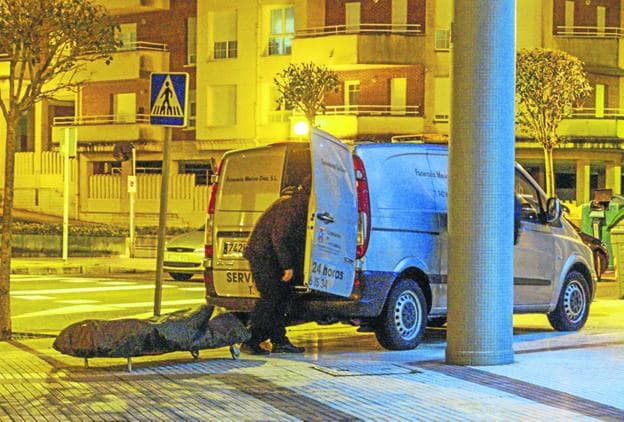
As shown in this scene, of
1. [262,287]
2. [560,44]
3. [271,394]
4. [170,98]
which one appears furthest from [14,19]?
[560,44]

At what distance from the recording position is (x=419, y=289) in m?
12.7

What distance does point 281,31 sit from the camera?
48.2 metres

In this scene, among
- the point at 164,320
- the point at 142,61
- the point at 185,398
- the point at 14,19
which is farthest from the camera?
the point at 142,61

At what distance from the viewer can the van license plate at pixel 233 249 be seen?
12.9m

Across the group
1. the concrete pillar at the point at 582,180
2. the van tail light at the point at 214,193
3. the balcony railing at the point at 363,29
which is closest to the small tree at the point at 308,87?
the balcony railing at the point at 363,29

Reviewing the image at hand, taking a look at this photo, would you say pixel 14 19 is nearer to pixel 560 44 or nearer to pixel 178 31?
pixel 560 44

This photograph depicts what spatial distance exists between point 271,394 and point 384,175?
11.9ft

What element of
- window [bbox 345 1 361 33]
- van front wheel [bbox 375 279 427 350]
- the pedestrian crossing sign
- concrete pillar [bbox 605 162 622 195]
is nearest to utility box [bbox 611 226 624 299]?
van front wheel [bbox 375 279 427 350]

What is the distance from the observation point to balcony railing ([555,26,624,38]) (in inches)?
1795

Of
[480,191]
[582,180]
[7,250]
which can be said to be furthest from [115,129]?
[480,191]

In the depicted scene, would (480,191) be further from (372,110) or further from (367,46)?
(372,110)

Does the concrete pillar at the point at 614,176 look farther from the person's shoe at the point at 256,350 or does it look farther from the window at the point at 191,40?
the person's shoe at the point at 256,350

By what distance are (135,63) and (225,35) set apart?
4.32 meters

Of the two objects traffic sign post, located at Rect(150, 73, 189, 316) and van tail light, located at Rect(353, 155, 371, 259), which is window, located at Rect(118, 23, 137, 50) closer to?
traffic sign post, located at Rect(150, 73, 189, 316)
